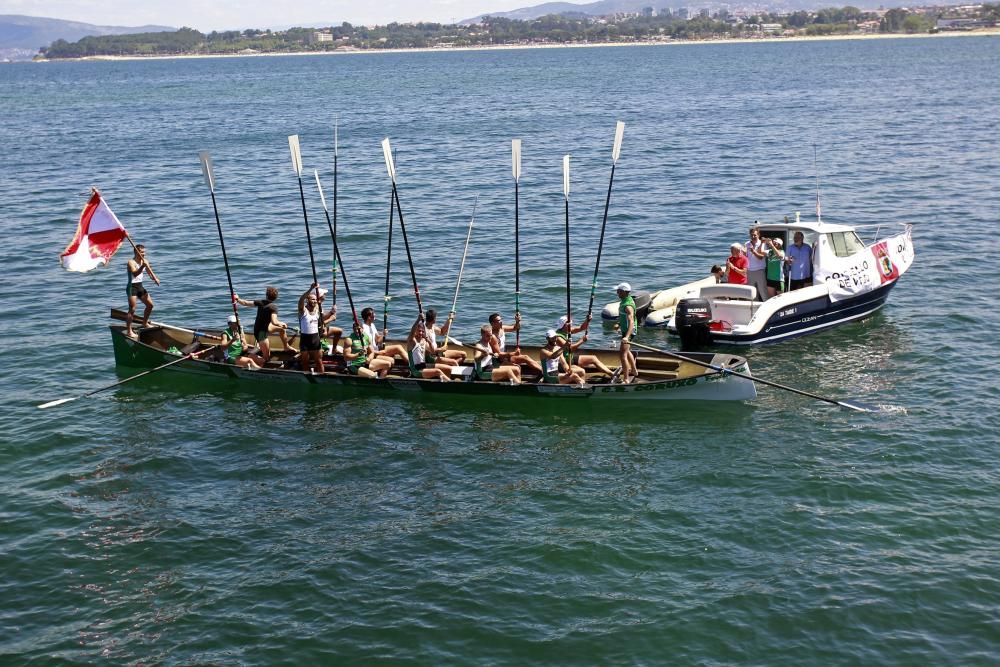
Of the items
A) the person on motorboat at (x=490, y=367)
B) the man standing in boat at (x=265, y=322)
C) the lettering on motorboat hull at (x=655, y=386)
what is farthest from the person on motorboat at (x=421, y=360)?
the lettering on motorboat hull at (x=655, y=386)

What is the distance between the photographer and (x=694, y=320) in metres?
25.2

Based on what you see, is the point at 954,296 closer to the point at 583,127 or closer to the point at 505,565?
the point at 505,565

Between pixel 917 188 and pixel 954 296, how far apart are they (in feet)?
54.1

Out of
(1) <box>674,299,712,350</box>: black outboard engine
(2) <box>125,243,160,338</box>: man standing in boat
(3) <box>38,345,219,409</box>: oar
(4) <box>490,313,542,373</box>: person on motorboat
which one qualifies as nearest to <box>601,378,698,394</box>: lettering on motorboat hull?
(4) <box>490,313,542,373</box>: person on motorboat

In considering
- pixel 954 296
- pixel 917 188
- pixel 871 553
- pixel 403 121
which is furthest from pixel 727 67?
pixel 871 553

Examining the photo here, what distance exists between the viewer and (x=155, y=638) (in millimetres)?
15094

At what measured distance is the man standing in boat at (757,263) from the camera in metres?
26.5

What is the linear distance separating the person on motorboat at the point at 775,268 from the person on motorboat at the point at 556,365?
6939 mm

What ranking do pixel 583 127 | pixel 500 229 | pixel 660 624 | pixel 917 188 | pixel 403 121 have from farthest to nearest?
pixel 403 121 < pixel 583 127 < pixel 917 188 < pixel 500 229 < pixel 660 624

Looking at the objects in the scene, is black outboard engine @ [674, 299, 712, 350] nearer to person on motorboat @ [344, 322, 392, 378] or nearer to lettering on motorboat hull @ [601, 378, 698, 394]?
lettering on motorboat hull @ [601, 378, 698, 394]

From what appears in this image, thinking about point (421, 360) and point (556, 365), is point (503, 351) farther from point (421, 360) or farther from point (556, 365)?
point (421, 360)

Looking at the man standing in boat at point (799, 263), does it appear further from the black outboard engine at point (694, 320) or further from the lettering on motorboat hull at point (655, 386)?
the lettering on motorboat hull at point (655, 386)

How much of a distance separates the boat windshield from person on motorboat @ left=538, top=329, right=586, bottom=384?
28.5 ft

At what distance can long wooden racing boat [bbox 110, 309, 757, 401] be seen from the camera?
72.2 feet
